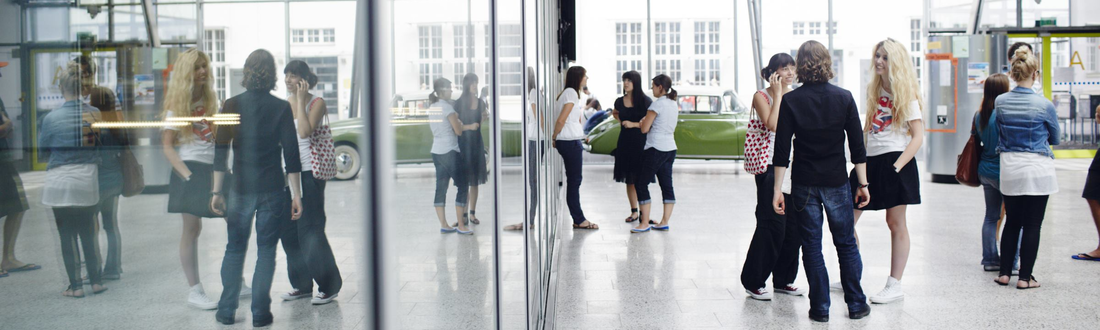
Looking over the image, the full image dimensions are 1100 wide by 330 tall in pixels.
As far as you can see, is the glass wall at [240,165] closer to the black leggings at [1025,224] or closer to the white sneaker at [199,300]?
the white sneaker at [199,300]

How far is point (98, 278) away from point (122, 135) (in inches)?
10.4

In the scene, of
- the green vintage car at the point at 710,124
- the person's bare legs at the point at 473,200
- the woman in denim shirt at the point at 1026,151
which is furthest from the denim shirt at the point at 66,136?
the green vintage car at the point at 710,124

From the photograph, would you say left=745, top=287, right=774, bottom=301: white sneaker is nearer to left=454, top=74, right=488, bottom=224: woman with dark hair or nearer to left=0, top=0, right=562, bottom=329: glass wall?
left=454, top=74, right=488, bottom=224: woman with dark hair

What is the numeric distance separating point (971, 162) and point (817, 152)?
5.36ft

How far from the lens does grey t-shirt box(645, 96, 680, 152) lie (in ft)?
21.7

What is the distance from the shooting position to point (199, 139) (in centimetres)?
72

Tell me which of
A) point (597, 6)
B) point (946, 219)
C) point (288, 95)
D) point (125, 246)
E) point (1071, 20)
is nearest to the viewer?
point (288, 95)

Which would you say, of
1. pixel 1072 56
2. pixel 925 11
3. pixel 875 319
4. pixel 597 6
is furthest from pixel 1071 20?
pixel 875 319

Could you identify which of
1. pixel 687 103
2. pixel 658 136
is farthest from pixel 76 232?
pixel 687 103

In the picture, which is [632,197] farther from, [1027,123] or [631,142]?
[1027,123]

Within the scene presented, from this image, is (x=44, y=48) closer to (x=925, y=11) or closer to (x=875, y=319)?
(x=875, y=319)

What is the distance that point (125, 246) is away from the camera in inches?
41.6

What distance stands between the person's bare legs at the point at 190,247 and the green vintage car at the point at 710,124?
13213 millimetres

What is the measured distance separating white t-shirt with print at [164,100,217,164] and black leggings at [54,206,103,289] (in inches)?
14.1
